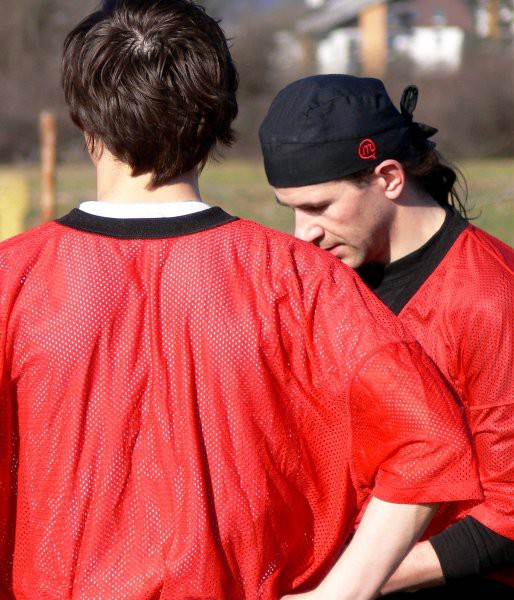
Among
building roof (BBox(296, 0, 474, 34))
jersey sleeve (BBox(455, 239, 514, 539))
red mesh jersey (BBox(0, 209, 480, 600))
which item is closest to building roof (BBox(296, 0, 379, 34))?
building roof (BBox(296, 0, 474, 34))

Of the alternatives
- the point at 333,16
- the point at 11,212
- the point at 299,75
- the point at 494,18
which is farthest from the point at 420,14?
the point at 11,212

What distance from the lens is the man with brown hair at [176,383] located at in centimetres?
169

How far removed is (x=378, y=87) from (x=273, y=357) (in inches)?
50.6

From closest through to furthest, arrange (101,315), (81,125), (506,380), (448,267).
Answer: (101,315)
(81,125)
(506,380)
(448,267)

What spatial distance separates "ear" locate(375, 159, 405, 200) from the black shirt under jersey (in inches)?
5.8

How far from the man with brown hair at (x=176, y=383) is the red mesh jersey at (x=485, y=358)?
25.5 inches

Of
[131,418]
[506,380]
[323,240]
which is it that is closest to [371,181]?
[323,240]

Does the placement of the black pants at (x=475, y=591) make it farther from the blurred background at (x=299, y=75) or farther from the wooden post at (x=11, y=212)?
the blurred background at (x=299, y=75)

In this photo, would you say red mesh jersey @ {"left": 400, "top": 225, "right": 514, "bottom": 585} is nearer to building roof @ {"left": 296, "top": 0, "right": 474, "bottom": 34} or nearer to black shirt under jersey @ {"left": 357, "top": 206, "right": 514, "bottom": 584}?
black shirt under jersey @ {"left": 357, "top": 206, "right": 514, "bottom": 584}

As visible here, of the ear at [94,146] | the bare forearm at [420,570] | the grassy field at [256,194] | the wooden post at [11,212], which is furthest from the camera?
the grassy field at [256,194]

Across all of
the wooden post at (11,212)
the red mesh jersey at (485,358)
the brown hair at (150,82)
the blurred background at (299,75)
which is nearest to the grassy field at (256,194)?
the blurred background at (299,75)


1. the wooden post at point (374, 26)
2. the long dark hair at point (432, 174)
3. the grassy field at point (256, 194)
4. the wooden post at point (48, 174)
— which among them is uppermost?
the long dark hair at point (432, 174)

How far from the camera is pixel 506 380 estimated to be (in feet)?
7.73

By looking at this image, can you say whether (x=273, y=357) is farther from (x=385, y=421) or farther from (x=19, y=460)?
(x=19, y=460)
